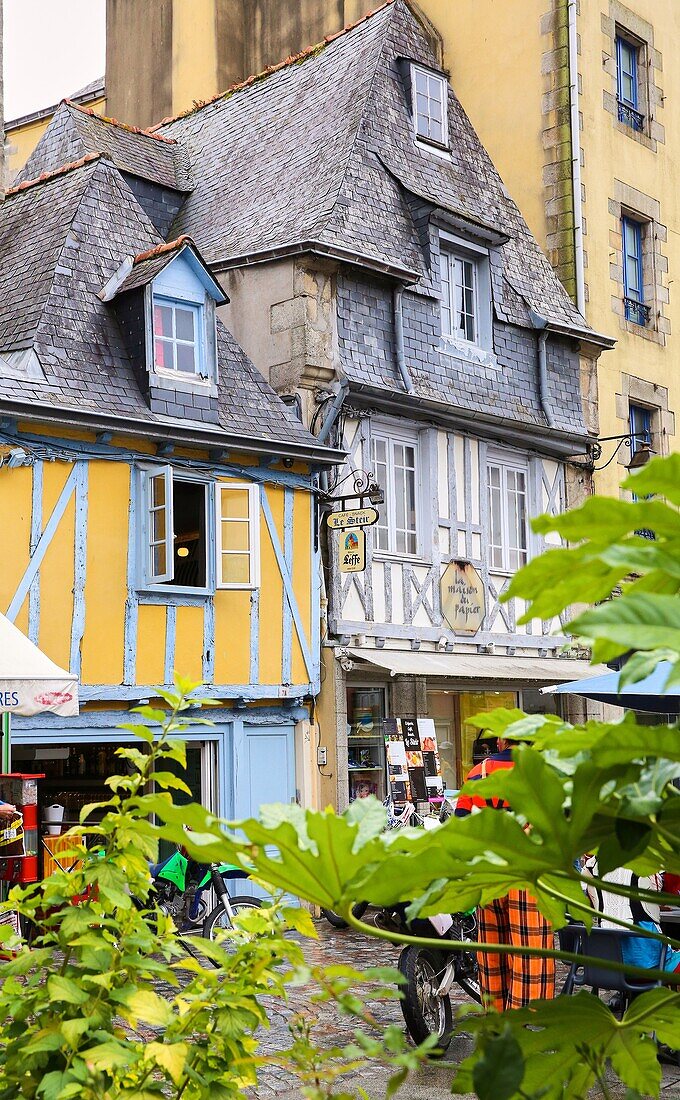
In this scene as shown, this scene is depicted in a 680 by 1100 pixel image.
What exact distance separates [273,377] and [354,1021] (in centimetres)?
713

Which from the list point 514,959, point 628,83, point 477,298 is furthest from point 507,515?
point 514,959

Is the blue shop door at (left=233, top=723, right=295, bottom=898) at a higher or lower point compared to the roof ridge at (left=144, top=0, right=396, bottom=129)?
lower

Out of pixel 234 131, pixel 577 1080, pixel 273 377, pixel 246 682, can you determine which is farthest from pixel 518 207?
pixel 577 1080

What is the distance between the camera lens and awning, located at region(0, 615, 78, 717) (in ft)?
29.6

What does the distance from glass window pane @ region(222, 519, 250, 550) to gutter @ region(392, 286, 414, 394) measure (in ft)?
8.58

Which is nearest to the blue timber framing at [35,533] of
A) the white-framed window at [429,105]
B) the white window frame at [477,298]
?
the white window frame at [477,298]

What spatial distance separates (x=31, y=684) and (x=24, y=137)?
17.8 m

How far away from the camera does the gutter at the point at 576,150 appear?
55.6 feet

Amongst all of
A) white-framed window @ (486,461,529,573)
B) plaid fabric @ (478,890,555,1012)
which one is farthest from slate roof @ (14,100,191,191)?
plaid fabric @ (478,890,555,1012)

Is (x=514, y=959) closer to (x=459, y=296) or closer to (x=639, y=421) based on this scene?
(x=459, y=296)

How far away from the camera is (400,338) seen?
551 inches

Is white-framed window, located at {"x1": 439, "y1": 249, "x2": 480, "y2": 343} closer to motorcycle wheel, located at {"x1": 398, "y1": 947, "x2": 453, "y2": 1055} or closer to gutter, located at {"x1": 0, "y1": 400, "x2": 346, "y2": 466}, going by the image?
gutter, located at {"x1": 0, "y1": 400, "x2": 346, "y2": 466}

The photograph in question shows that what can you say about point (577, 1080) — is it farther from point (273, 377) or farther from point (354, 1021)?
point (273, 377)

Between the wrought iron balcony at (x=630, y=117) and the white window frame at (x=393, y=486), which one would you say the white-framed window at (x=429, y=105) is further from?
the white window frame at (x=393, y=486)
